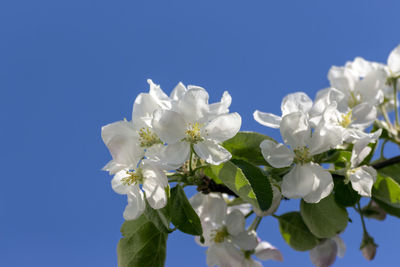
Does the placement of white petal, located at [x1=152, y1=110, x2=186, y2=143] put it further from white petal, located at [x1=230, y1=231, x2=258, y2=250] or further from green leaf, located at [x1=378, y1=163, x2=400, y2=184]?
green leaf, located at [x1=378, y1=163, x2=400, y2=184]

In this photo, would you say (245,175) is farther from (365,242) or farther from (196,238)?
(365,242)

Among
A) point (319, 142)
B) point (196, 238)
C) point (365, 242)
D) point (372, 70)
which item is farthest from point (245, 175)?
point (372, 70)

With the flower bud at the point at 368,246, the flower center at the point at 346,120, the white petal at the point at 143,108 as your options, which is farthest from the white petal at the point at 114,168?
the flower bud at the point at 368,246

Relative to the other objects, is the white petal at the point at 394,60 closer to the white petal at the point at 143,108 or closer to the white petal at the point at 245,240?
the white petal at the point at 245,240

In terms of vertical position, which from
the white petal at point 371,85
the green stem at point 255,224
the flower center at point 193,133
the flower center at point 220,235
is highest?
the white petal at point 371,85

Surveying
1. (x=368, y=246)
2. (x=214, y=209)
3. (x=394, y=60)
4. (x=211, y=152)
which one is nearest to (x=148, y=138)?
(x=211, y=152)

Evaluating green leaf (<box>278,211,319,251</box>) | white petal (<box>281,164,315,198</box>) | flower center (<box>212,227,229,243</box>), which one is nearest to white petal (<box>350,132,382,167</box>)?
white petal (<box>281,164,315,198</box>)
